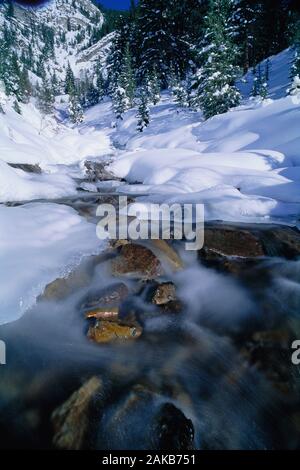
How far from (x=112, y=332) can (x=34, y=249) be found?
248 cm

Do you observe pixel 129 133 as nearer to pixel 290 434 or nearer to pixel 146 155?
pixel 146 155

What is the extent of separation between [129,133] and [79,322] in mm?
28722

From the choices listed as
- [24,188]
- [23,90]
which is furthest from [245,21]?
[24,188]

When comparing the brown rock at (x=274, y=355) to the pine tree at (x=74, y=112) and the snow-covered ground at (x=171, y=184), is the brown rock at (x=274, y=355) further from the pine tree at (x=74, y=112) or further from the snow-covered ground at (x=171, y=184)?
the pine tree at (x=74, y=112)

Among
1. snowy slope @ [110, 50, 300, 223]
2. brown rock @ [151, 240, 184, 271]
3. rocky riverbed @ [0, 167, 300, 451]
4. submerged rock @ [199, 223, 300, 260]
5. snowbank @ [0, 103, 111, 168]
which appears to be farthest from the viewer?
snowbank @ [0, 103, 111, 168]

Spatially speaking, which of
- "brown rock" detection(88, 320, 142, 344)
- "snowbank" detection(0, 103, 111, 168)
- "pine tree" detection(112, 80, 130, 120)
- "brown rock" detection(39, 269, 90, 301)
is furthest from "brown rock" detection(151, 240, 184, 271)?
"pine tree" detection(112, 80, 130, 120)

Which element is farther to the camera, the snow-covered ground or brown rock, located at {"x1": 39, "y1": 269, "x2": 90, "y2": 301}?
the snow-covered ground

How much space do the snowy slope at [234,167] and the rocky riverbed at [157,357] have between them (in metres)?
2.90

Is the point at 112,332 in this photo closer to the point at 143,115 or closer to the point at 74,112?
the point at 143,115

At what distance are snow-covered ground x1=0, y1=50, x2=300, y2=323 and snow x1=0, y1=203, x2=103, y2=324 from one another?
0.01 metres

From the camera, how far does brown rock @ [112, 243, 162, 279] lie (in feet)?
18.1

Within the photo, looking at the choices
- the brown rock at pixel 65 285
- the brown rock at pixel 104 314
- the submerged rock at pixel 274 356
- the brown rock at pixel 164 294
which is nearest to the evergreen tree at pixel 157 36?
the brown rock at pixel 65 285

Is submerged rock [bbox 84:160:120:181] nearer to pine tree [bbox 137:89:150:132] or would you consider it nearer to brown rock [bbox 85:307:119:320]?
brown rock [bbox 85:307:119:320]
